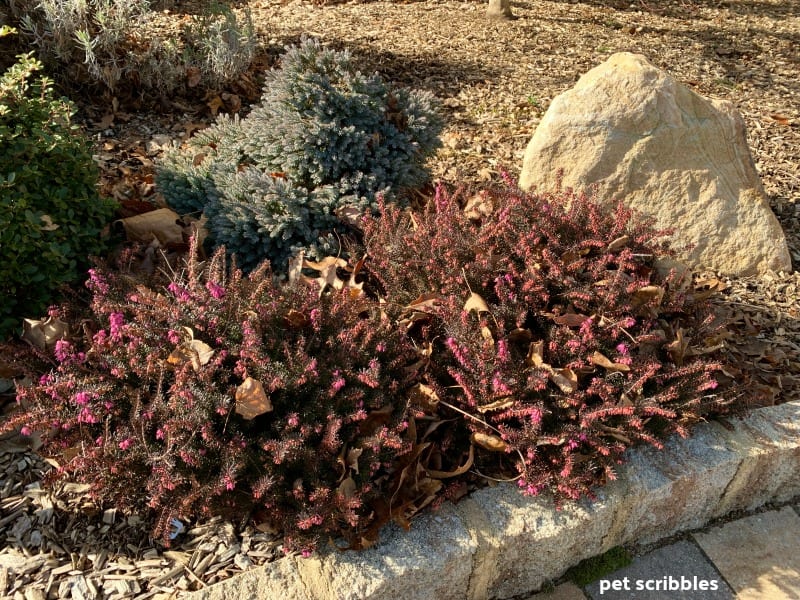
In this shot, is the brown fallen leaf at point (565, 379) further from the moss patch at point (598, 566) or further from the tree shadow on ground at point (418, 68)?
the tree shadow on ground at point (418, 68)

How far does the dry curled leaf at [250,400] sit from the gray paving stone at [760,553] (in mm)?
1853

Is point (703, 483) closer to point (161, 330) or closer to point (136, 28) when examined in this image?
point (161, 330)

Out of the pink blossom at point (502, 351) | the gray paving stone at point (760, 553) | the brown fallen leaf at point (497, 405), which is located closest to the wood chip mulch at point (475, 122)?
the gray paving stone at point (760, 553)

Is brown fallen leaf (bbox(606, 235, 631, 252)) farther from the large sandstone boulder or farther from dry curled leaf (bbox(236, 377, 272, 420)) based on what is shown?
dry curled leaf (bbox(236, 377, 272, 420))

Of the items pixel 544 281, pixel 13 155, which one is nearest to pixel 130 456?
pixel 13 155

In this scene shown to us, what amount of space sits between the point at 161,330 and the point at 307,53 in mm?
1571

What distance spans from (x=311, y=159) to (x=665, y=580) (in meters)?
2.34

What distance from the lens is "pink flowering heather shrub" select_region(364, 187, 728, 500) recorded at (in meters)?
2.58

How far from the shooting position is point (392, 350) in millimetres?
2682

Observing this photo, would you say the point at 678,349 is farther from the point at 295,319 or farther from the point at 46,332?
the point at 46,332

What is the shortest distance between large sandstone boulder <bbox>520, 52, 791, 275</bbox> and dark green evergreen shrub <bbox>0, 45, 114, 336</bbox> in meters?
2.28

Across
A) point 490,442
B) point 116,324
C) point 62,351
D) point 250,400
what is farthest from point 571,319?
point 62,351

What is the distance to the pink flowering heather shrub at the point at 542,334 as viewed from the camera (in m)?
2.58

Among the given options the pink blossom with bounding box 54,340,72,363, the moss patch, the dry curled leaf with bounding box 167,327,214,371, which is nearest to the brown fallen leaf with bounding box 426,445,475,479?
the moss patch
